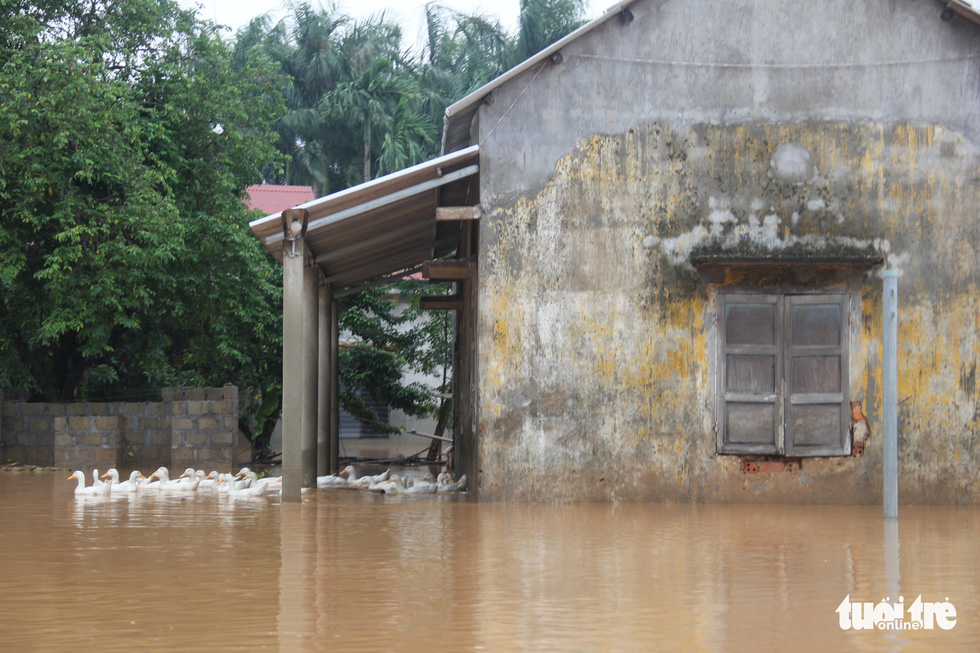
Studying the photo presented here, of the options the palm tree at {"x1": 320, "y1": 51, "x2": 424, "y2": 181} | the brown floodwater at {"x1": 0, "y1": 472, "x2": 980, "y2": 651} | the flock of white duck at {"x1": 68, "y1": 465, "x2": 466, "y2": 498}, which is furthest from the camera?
the palm tree at {"x1": 320, "y1": 51, "x2": 424, "y2": 181}

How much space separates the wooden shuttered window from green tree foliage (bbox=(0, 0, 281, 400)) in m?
11.4

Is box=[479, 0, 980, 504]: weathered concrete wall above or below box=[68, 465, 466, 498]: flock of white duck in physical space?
above

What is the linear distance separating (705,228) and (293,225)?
180 inches

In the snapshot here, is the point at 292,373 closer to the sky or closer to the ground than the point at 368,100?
closer to the ground

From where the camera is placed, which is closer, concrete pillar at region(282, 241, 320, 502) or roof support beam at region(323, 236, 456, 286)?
concrete pillar at region(282, 241, 320, 502)

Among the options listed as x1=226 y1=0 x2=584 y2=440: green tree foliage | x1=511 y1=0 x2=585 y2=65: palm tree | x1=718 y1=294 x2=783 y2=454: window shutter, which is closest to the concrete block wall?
x1=718 y1=294 x2=783 y2=454: window shutter

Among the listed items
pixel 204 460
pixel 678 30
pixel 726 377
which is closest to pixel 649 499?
pixel 726 377

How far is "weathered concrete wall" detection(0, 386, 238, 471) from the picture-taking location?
19.0 meters

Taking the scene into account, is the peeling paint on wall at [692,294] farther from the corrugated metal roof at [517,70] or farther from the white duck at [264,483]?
the white duck at [264,483]

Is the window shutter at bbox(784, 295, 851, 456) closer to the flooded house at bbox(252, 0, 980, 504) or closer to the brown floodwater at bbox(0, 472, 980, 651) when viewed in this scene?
the flooded house at bbox(252, 0, 980, 504)

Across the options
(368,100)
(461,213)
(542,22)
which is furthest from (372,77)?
(461,213)

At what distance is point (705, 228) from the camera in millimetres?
11773

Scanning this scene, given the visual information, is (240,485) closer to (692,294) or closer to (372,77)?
(692,294)

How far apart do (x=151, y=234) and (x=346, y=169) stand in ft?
90.1
